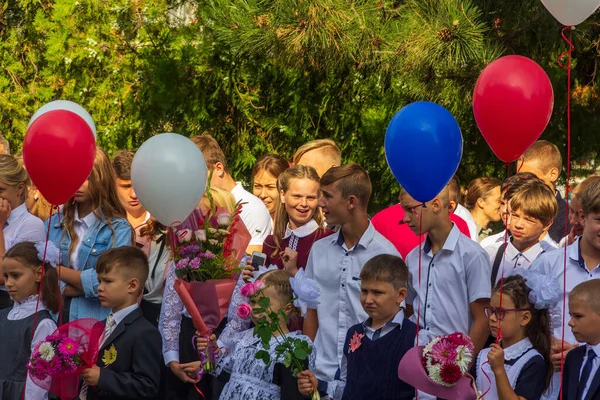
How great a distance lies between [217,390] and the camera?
19.9 ft

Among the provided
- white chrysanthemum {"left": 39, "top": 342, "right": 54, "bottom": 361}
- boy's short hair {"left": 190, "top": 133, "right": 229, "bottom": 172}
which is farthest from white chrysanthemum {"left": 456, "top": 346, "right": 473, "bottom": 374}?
boy's short hair {"left": 190, "top": 133, "right": 229, "bottom": 172}

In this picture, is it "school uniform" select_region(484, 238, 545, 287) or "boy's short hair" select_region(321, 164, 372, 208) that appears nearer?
"boy's short hair" select_region(321, 164, 372, 208)

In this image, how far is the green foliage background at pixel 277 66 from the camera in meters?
7.07

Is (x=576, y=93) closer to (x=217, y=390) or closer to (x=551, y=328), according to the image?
(x=551, y=328)

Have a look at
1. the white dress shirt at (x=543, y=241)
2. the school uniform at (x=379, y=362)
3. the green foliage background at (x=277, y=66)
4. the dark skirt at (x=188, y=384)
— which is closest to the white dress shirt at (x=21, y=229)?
the dark skirt at (x=188, y=384)

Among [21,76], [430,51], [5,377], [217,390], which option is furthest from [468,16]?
[21,76]

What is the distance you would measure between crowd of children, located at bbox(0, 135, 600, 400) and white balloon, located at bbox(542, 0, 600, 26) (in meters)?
0.83

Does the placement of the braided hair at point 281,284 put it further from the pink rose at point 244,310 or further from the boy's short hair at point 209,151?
the boy's short hair at point 209,151

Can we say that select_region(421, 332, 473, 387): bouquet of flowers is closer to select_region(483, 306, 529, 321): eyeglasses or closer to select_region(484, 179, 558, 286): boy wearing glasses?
select_region(483, 306, 529, 321): eyeglasses

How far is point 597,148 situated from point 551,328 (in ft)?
8.75

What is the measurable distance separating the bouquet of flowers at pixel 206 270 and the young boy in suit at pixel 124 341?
0.26 meters

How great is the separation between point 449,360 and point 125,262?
2.00 metres

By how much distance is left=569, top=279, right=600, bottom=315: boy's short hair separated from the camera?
481cm

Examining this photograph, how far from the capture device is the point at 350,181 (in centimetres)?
577
